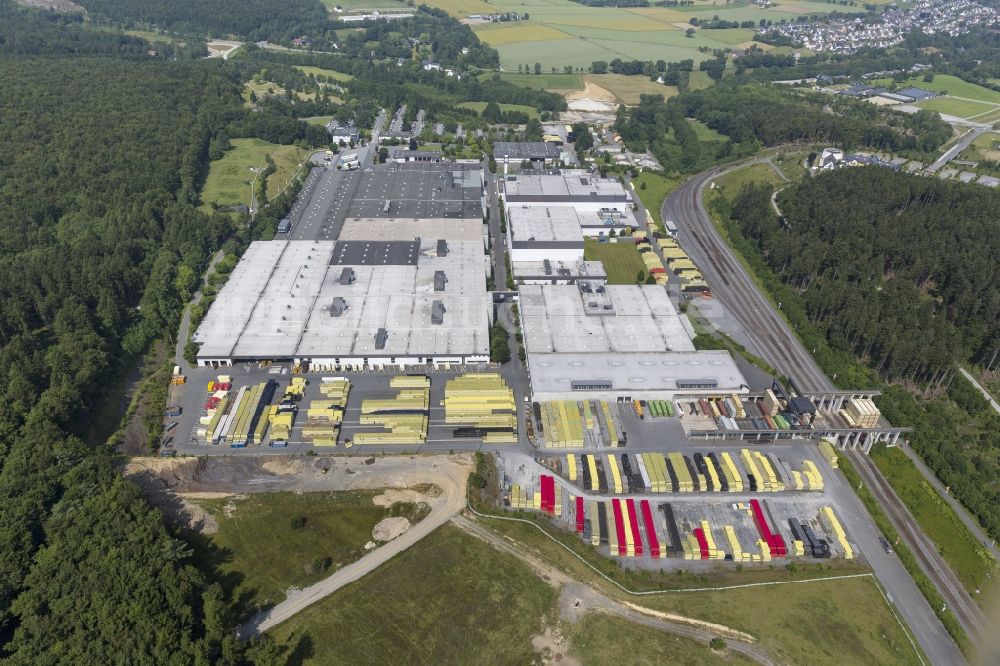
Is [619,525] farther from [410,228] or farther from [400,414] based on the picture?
[410,228]

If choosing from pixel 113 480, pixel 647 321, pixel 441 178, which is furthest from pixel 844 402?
pixel 441 178

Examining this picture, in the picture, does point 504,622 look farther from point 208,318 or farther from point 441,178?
point 441,178

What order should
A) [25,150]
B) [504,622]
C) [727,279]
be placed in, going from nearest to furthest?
[504,622], [727,279], [25,150]

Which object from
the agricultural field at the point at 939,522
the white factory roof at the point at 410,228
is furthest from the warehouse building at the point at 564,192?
the agricultural field at the point at 939,522

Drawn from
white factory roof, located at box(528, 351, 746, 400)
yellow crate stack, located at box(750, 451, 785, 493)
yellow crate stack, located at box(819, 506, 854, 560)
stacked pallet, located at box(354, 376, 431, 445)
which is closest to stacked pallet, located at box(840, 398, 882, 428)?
white factory roof, located at box(528, 351, 746, 400)

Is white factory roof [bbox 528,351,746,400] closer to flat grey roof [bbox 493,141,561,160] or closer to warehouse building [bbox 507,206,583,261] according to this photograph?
warehouse building [bbox 507,206,583,261]

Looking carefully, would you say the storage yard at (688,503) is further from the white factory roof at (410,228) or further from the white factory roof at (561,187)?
the white factory roof at (561,187)
